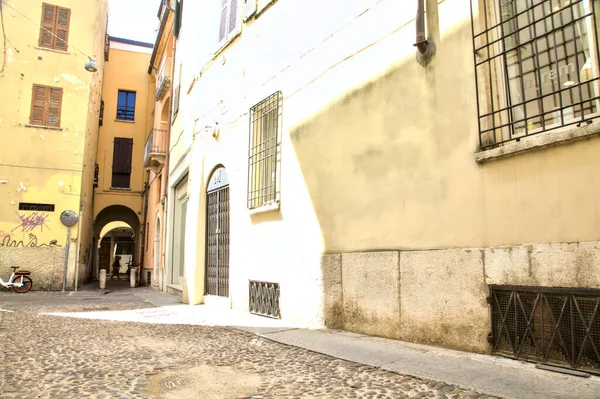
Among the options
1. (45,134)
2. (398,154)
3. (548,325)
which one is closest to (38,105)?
(45,134)

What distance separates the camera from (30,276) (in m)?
14.2

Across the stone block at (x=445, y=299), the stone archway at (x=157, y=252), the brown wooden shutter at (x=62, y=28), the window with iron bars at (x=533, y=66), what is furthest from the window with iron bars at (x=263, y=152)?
the brown wooden shutter at (x=62, y=28)

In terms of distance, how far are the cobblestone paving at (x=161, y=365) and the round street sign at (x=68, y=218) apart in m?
9.95

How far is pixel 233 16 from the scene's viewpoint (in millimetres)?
8891

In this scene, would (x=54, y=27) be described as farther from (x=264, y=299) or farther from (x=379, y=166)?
(x=379, y=166)

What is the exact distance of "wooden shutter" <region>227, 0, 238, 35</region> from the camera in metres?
8.74

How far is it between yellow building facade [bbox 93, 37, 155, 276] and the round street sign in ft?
19.2

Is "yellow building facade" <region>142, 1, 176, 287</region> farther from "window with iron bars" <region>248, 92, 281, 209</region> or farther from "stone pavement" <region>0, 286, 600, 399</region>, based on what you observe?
"stone pavement" <region>0, 286, 600, 399</region>

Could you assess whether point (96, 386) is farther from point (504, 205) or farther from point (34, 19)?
point (34, 19)

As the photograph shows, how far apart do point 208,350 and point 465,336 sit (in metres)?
2.47

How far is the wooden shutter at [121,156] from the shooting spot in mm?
21234

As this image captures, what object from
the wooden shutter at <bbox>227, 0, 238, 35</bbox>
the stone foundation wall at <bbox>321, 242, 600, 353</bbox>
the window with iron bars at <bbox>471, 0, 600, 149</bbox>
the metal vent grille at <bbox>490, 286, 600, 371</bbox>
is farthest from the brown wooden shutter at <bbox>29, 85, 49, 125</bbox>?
the metal vent grille at <bbox>490, 286, 600, 371</bbox>

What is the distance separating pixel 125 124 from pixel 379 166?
19.6 metres

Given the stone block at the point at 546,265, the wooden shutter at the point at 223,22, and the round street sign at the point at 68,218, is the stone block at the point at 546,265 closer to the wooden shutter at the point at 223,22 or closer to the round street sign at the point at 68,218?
the wooden shutter at the point at 223,22
